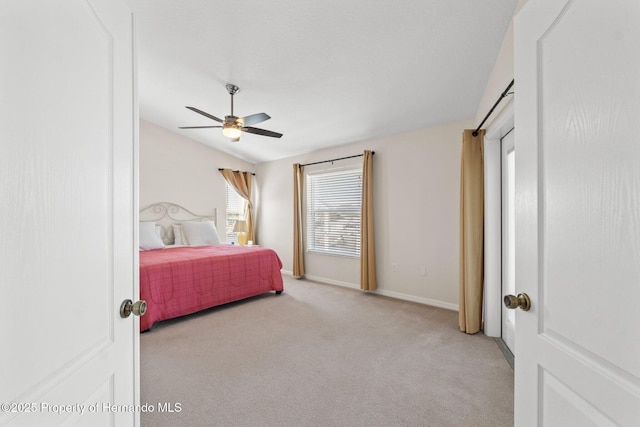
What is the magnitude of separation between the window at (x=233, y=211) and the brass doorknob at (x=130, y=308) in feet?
16.9

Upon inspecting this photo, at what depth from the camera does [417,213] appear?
12.5 ft

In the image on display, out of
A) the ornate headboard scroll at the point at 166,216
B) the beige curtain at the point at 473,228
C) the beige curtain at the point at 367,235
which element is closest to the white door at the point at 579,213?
the beige curtain at the point at 473,228

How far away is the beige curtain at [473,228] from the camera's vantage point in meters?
2.78

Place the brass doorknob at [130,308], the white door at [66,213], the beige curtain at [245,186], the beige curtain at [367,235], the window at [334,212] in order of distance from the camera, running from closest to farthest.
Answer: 1. the white door at [66,213]
2. the brass doorknob at [130,308]
3. the beige curtain at [367,235]
4. the window at [334,212]
5. the beige curtain at [245,186]

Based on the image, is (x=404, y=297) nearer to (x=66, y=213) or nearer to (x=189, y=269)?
(x=189, y=269)

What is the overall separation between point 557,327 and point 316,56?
2481 millimetres

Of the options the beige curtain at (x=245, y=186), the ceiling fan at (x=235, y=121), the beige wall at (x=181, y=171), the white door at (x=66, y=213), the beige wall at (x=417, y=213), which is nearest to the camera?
the white door at (x=66, y=213)

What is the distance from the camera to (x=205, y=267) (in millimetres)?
3516

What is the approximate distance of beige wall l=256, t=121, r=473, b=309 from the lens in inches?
139

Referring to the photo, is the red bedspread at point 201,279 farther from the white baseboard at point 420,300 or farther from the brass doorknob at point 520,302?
the brass doorknob at point 520,302

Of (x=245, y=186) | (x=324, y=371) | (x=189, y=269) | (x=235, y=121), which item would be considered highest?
(x=235, y=121)

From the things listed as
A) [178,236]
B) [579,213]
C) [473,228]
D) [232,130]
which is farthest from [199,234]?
[579,213]

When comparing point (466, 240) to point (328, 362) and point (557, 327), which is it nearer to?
point (328, 362)

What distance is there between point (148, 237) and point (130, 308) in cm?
394
